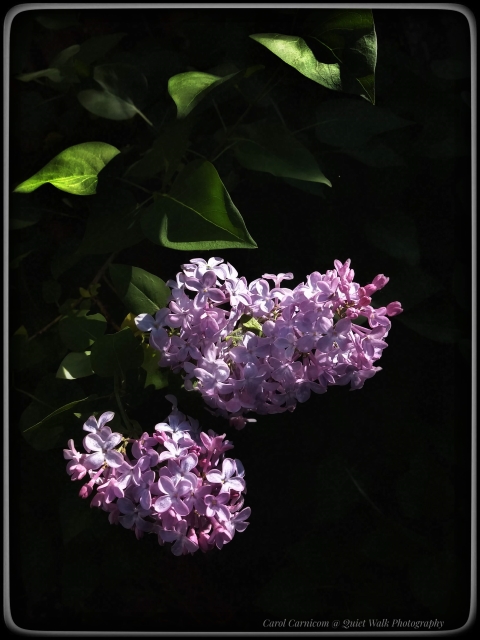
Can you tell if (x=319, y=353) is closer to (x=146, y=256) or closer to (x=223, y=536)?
(x=223, y=536)

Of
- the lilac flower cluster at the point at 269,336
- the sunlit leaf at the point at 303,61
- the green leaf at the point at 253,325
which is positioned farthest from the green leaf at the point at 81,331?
the sunlit leaf at the point at 303,61

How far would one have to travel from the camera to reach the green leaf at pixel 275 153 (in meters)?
0.96

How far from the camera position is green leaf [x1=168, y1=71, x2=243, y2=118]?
0.85m

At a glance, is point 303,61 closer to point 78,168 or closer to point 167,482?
point 78,168

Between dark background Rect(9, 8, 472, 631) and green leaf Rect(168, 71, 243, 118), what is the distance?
0.40 feet

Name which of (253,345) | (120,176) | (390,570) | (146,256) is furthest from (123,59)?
(390,570)

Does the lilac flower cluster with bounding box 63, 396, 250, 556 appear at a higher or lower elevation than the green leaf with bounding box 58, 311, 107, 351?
lower

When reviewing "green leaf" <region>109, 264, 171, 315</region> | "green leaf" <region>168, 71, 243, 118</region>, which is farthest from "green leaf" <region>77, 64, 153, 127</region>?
"green leaf" <region>109, 264, 171, 315</region>

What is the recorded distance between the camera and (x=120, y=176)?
3.24 ft

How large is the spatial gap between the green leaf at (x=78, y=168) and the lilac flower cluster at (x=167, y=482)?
0.32 metres

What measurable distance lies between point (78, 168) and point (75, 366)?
0.27m

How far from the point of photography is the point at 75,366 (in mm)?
924

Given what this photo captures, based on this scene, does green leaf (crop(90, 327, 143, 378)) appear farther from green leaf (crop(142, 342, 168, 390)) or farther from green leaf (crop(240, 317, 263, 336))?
green leaf (crop(240, 317, 263, 336))

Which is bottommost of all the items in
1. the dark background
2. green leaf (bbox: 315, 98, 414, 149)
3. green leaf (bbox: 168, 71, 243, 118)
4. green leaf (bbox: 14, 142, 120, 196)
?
the dark background
